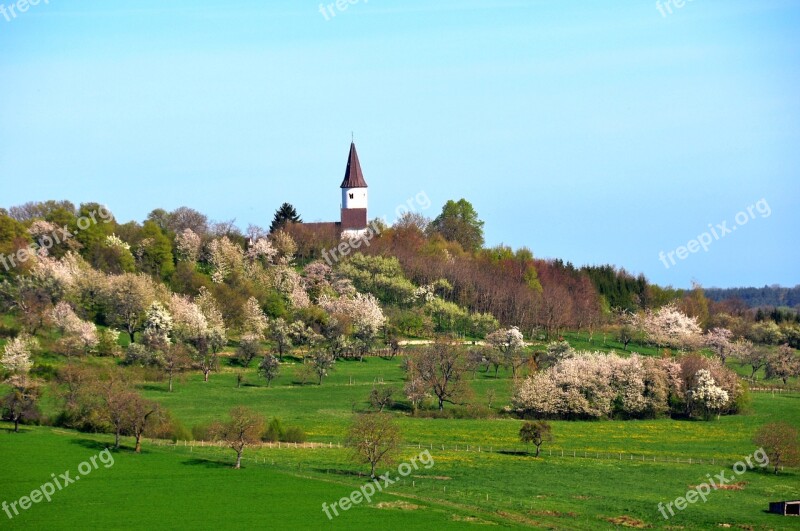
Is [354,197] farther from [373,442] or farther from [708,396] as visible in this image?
[373,442]

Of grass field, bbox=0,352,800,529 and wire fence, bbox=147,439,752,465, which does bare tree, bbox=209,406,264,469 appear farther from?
wire fence, bbox=147,439,752,465

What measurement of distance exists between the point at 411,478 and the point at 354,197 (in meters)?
95.3

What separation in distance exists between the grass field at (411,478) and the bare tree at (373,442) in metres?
1.32

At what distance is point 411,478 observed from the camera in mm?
69750

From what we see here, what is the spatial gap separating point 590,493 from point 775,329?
89.5 m

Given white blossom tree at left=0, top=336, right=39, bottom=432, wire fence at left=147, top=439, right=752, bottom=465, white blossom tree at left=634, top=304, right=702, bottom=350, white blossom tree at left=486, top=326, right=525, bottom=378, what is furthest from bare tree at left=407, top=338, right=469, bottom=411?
white blossom tree at left=634, top=304, right=702, bottom=350

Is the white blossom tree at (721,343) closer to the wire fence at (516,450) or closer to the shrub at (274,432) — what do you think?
the wire fence at (516,450)

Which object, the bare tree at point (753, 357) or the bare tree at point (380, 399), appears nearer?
the bare tree at point (380, 399)

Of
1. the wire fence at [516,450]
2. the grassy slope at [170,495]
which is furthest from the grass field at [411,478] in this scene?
the wire fence at [516,450]

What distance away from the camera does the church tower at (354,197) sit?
16075cm

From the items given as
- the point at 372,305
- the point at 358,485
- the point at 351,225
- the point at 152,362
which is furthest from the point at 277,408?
the point at 351,225

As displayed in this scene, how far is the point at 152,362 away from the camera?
10038 cm

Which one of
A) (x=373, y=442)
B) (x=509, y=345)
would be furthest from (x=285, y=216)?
(x=373, y=442)

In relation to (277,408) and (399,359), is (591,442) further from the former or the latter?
(399,359)
